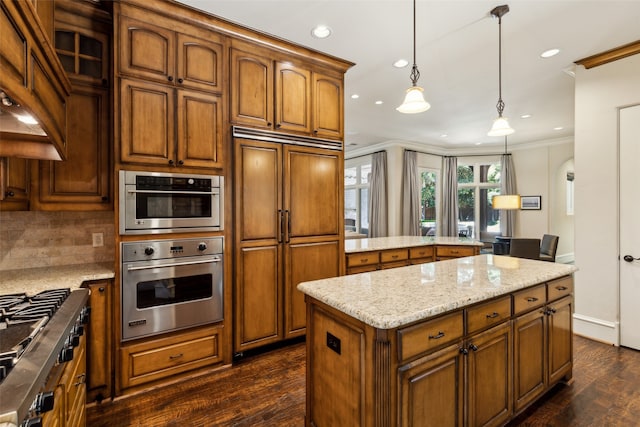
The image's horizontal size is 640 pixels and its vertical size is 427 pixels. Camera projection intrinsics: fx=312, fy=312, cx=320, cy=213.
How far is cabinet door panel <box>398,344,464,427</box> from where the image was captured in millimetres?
1361

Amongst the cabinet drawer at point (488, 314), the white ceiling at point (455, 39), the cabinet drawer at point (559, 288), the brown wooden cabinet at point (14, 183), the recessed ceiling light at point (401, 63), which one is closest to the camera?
the cabinet drawer at point (488, 314)

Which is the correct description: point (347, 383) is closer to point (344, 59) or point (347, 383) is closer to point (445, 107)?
point (344, 59)

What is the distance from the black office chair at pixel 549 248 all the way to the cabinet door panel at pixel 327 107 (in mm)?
5136

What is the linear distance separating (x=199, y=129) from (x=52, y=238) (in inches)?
56.0

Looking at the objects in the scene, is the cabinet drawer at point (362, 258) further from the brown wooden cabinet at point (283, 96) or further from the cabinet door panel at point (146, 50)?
the cabinet door panel at point (146, 50)

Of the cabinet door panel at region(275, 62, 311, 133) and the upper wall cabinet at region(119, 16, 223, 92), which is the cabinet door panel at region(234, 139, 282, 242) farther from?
the upper wall cabinet at region(119, 16, 223, 92)

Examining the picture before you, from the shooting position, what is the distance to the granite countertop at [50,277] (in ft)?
6.02

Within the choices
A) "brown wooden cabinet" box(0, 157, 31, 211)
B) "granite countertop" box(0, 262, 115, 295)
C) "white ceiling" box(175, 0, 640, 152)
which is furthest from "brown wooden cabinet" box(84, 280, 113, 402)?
"white ceiling" box(175, 0, 640, 152)

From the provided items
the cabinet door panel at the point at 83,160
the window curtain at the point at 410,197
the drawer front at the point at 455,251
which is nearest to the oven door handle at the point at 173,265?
the cabinet door panel at the point at 83,160

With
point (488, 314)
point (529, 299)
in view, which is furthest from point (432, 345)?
point (529, 299)

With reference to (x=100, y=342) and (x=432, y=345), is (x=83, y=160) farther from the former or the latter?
(x=432, y=345)

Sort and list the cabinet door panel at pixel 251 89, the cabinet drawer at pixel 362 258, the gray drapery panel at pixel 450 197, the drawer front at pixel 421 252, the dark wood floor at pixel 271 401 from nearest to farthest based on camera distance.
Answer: the dark wood floor at pixel 271 401 → the cabinet door panel at pixel 251 89 → the cabinet drawer at pixel 362 258 → the drawer front at pixel 421 252 → the gray drapery panel at pixel 450 197

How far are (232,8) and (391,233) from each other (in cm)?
589

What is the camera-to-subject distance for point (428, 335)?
4.70ft
